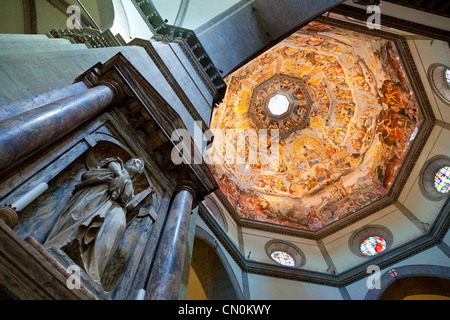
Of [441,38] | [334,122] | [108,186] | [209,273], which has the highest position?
[334,122]

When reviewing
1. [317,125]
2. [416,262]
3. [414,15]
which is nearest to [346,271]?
[416,262]

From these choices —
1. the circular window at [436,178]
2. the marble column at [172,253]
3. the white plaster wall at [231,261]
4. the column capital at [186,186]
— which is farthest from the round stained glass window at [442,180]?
the marble column at [172,253]

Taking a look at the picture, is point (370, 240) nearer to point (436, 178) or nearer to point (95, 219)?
point (436, 178)

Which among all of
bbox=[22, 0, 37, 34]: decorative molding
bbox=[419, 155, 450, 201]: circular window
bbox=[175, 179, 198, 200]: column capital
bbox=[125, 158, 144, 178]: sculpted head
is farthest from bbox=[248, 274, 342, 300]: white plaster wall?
bbox=[22, 0, 37, 34]: decorative molding

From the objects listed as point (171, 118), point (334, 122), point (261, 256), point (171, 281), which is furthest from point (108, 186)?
point (334, 122)

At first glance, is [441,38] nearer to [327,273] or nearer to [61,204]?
[327,273]
